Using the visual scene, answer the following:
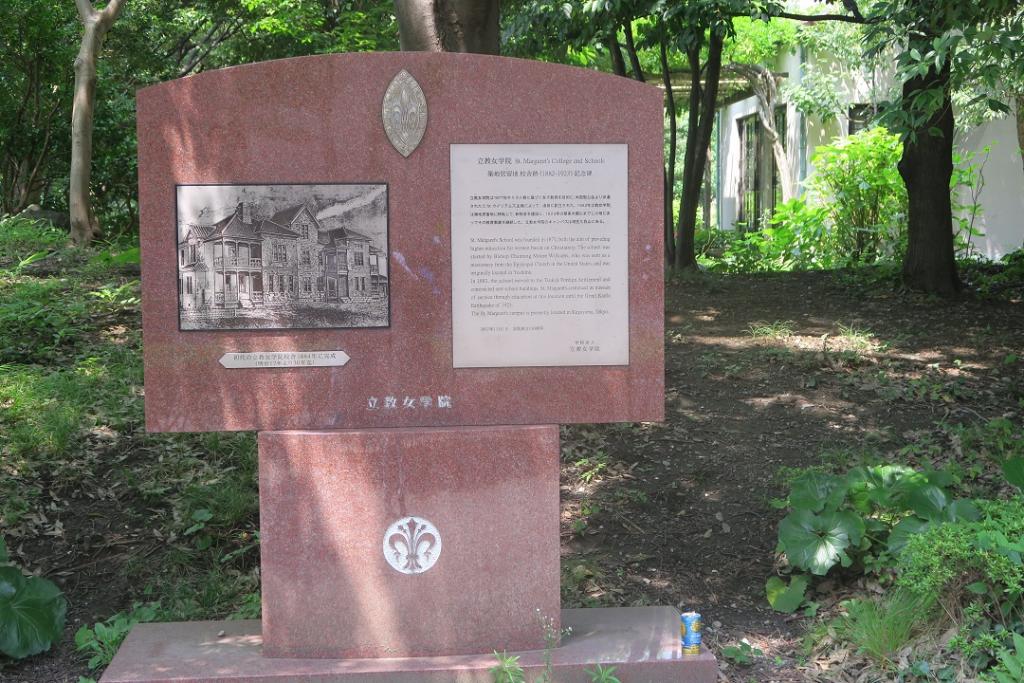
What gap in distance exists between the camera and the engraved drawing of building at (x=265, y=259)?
11.4ft

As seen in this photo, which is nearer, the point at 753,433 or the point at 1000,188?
the point at 753,433

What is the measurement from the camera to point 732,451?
574 centimetres

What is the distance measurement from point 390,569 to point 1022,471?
103 inches

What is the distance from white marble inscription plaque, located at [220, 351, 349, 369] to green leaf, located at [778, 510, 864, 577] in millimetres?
2086

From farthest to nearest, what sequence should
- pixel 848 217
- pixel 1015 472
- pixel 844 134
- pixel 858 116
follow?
pixel 844 134 < pixel 858 116 < pixel 848 217 < pixel 1015 472

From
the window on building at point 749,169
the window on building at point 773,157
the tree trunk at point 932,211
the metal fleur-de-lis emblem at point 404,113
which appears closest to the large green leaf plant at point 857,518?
the metal fleur-de-lis emblem at point 404,113

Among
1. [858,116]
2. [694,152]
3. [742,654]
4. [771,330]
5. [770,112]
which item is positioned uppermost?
[770,112]

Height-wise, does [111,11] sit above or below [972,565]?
above

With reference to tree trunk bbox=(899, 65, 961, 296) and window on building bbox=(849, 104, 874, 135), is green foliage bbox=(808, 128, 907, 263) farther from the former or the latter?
window on building bbox=(849, 104, 874, 135)

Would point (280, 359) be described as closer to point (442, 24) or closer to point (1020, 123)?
point (442, 24)

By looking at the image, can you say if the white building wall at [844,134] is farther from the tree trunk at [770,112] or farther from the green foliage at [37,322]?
the green foliage at [37,322]

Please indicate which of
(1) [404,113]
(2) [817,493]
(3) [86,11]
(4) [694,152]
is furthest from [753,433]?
(3) [86,11]

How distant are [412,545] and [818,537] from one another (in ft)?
5.81
